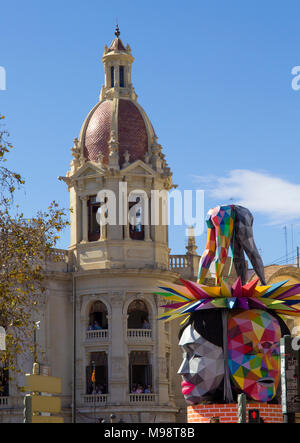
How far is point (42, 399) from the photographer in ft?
90.4

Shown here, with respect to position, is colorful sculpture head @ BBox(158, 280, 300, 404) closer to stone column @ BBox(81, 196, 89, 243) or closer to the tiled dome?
stone column @ BBox(81, 196, 89, 243)

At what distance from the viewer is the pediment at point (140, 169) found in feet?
194

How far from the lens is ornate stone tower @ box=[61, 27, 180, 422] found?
5709 cm

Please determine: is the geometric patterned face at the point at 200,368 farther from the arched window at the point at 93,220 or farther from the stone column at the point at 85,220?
the arched window at the point at 93,220

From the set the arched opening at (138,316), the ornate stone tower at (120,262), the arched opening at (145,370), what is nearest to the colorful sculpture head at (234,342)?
the ornate stone tower at (120,262)

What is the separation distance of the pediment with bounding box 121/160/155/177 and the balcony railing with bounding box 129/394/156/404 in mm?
12691

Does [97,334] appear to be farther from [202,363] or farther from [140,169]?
[202,363]

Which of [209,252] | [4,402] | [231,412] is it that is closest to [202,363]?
[231,412]

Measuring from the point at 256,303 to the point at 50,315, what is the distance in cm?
2176

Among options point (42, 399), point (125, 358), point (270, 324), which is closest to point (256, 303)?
point (270, 324)

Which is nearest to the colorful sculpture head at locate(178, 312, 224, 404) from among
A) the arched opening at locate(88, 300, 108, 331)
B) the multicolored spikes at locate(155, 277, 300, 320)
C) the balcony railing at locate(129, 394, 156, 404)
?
the multicolored spikes at locate(155, 277, 300, 320)

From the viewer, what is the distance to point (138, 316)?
5991cm
